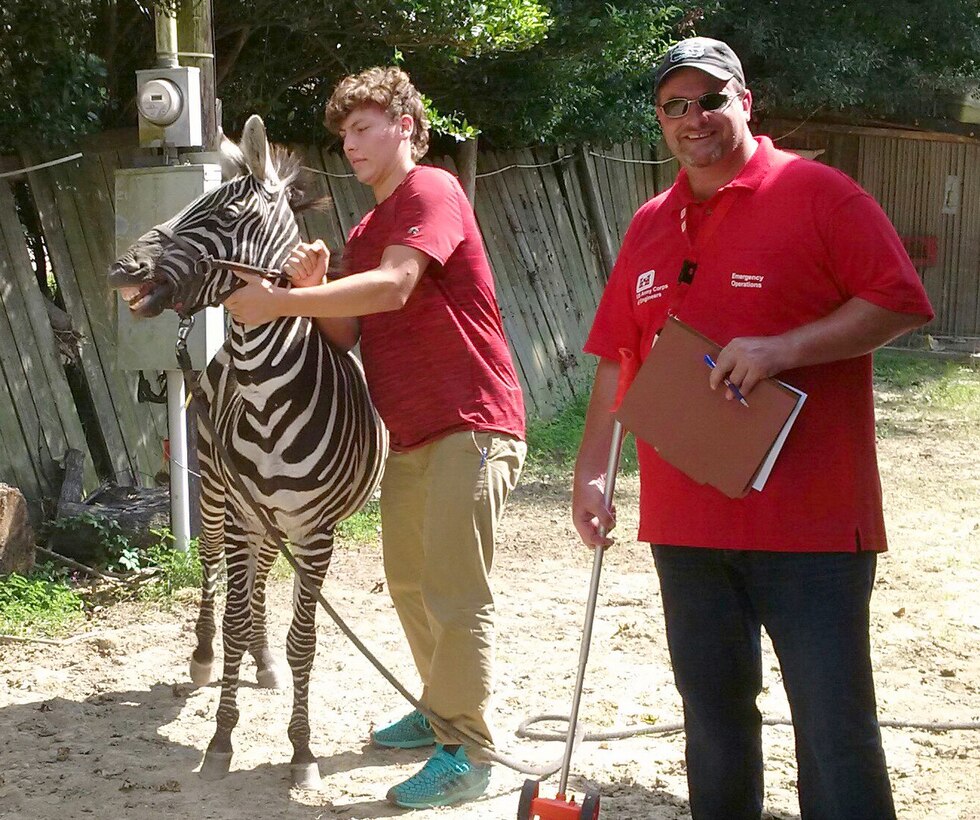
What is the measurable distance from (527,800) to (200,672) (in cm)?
243

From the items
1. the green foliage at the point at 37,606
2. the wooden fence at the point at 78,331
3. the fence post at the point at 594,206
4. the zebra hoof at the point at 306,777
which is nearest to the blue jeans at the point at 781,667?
the zebra hoof at the point at 306,777

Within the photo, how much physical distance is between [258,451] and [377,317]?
2.25 ft

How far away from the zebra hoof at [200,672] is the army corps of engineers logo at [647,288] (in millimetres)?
3018

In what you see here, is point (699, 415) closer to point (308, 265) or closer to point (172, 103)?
point (308, 265)

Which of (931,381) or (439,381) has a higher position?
(439,381)

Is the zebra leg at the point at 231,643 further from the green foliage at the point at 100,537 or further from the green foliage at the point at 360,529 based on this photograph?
the green foliage at the point at 360,529

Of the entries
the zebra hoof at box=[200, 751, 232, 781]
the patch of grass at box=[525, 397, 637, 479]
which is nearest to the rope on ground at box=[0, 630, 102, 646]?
the zebra hoof at box=[200, 751, 232, 781]

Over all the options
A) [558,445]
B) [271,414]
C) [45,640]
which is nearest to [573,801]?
[271,414]

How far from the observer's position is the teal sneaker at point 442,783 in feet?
13.1

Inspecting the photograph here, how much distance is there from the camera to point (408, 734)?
14.9 ft

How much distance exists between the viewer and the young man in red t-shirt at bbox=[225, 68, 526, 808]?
379 cm

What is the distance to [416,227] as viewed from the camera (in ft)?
12.1

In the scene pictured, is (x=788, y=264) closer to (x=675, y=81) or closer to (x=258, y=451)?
(x=675, y=81)

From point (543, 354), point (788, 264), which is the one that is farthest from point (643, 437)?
point (543, 354)
